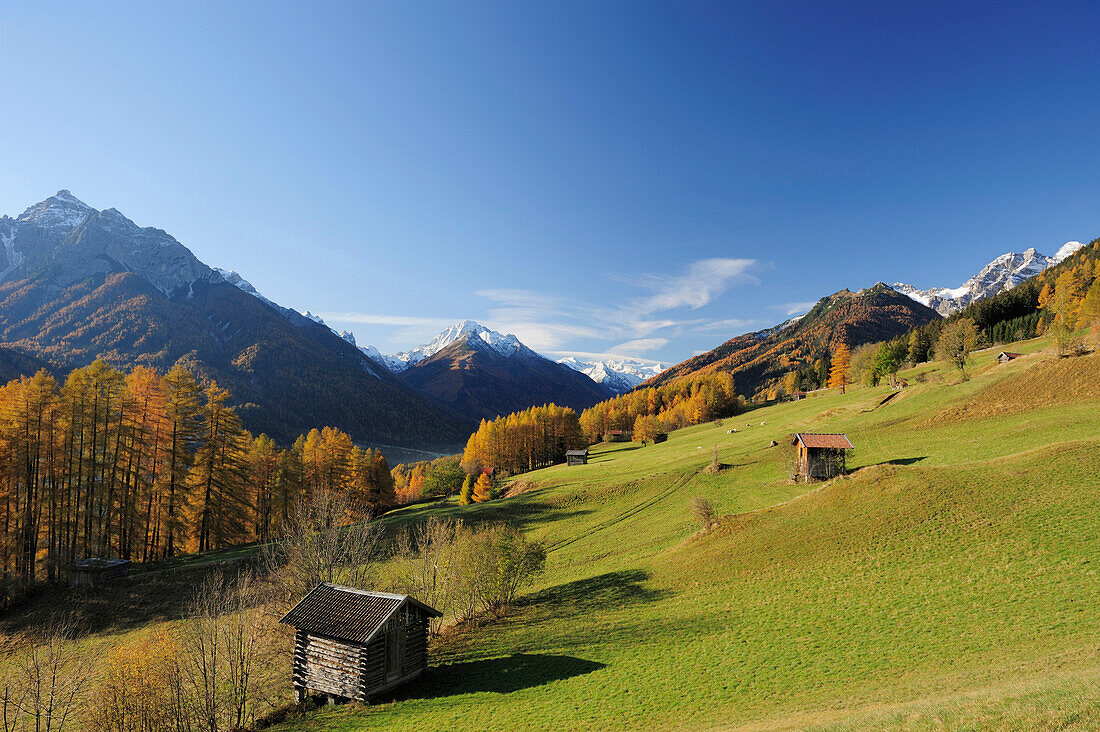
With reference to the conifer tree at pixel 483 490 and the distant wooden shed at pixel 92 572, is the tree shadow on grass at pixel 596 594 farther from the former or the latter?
the distant wooden shed at pixel 92 572

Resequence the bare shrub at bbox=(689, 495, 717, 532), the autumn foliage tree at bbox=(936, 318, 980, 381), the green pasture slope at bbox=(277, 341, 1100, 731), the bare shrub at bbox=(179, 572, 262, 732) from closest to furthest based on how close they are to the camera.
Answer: the green pasture slope at bbox=(277, 341, 1100, 731)
the bare shrub at bbox=(179, 572, 262, 732)
the bare shrub at bbox=(689, 495, 717, 532)
the autumn foliage tree at bbox=(936, 318, 980, 381)

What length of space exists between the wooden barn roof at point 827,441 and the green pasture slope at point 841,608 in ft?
11.5

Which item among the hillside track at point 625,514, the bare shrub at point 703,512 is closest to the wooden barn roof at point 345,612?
the hillside track at point 625,514

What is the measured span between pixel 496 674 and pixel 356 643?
8.61 meters

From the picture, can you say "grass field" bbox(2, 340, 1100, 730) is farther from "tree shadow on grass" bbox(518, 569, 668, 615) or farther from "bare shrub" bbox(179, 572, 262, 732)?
"bare shrub" bbox(179, 572, 262, 732)

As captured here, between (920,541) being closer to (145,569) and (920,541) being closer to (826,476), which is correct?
(826,476)

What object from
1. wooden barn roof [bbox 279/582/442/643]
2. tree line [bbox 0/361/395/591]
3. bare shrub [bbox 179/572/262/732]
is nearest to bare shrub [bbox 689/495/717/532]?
wooden barn roof [bbox 279/582/442/643]

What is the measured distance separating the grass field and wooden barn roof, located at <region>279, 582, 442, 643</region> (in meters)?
4.16

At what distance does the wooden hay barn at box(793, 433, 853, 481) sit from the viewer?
54.3m

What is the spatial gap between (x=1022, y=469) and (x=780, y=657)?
32351 mm

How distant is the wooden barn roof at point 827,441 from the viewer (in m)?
54.4

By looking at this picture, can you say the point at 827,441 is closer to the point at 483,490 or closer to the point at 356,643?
the point at 356,643

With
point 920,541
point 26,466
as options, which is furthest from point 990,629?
point 26,466

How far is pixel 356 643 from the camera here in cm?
2636
